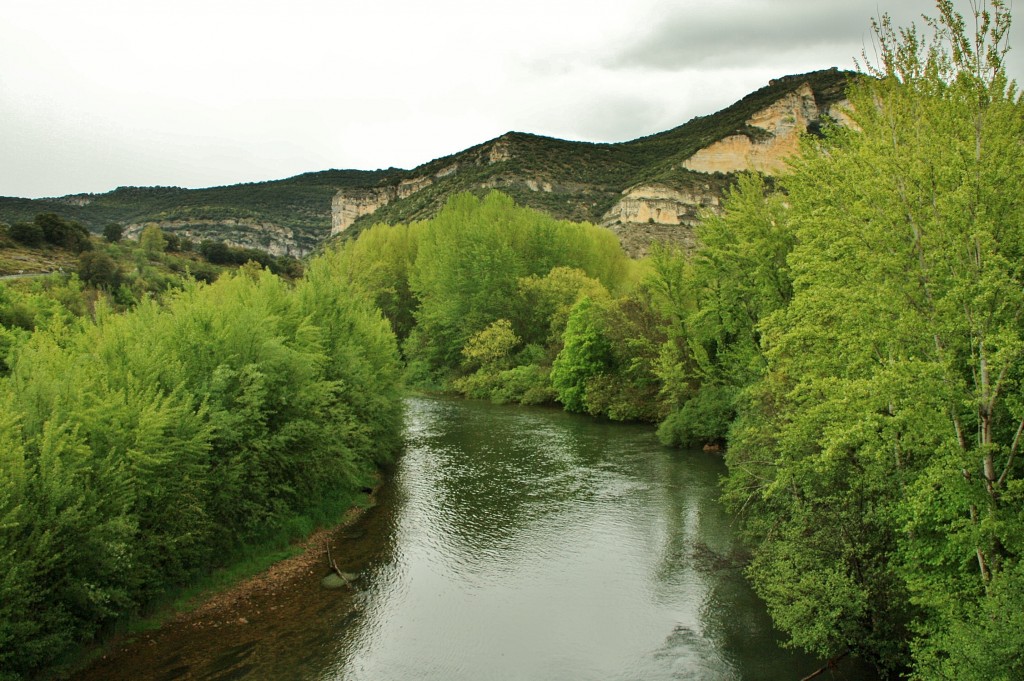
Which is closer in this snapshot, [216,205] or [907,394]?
[907,394]

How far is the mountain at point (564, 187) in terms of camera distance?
105 m

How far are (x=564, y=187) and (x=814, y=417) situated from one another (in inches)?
4054

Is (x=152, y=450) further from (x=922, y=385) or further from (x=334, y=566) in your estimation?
(x=922, y=385)

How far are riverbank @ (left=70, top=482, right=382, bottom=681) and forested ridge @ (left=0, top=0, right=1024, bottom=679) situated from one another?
80cm

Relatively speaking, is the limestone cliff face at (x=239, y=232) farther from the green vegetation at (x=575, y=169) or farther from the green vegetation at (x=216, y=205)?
the green vegetation at (x=575, y=169)

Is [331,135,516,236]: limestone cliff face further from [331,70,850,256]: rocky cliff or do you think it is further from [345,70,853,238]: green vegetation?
[345,70,853,238]: green vegetation

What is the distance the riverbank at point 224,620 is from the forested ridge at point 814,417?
0.80m

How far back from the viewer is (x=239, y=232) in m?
137

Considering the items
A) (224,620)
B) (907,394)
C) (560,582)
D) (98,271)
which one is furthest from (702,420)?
(98,271)

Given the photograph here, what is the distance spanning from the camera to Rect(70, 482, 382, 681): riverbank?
1341 centimetres

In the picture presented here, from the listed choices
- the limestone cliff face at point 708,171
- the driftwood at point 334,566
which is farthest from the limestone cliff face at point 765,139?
the driftwood at point 334,566

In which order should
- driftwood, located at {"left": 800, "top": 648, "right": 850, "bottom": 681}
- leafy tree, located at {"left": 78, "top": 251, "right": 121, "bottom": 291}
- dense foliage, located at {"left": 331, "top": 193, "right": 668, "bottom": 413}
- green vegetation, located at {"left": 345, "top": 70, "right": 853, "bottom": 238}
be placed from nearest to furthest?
driftwood, located at {"left": 800, "top": 648, "right": 850, "bottom": 681}
dense foliage, located at {"left": 331, "top": 193, "right": 668, "bottom": 413}
leafy tree, located at {"left": 78, "top": 251, "right": 121, "bottom": 291}
green vegetation, located at {"left": 345, "top": 70, "right": 853, "bottom": 238}

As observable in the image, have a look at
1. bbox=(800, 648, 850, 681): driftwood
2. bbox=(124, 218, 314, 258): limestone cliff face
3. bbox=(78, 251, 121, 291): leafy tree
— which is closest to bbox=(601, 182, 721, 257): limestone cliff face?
bbox=(78, 251, 121, 291): leafy tree

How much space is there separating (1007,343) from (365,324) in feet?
84.0
